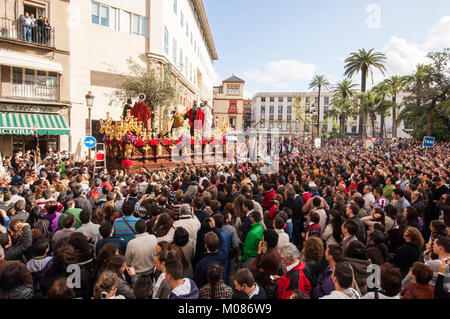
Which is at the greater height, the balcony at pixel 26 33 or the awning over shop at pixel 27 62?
the balcony at pixel 26 33

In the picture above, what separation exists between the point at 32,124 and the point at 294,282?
773 inches

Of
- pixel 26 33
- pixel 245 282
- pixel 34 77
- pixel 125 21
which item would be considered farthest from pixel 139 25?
pixel 245 282

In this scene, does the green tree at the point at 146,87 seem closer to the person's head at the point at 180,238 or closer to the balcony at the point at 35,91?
the balcony at the point at 35,91

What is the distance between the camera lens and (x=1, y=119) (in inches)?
644

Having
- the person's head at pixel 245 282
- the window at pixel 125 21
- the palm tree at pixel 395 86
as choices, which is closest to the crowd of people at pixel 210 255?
the person's head at pixel 245 282

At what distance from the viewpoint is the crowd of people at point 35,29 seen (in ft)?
57.4

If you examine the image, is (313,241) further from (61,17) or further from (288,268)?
(61,17)

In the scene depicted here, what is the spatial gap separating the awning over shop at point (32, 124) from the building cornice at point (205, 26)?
26.7 metres

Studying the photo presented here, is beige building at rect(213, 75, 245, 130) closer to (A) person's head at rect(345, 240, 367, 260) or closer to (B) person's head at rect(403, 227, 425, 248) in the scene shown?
(B) person's head at rect(403, 227, 425, 248)

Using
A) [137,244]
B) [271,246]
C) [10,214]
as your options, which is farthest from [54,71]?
[271,246]

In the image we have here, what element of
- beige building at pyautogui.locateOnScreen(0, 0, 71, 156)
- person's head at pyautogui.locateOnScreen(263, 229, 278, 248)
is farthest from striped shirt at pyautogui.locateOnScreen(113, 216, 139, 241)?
beige building at pyautogui.locateOnScreen(0, 0, 71, 156)

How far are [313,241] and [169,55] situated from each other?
26.7 meters

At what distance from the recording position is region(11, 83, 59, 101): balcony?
17.6 m

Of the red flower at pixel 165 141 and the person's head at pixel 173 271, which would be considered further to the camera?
the red flower at pixel 165 141
